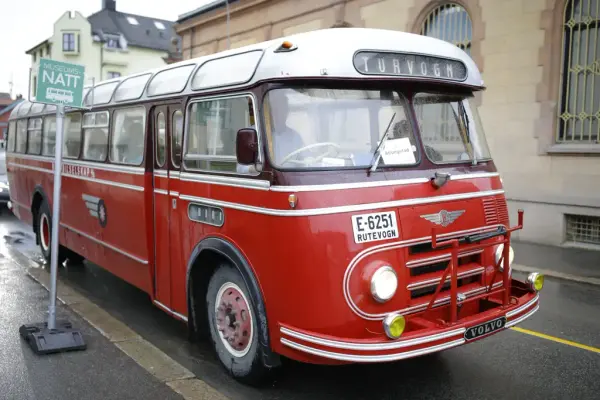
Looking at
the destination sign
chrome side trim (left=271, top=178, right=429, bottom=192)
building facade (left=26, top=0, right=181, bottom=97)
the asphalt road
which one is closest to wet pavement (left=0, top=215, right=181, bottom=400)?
the asphalt road

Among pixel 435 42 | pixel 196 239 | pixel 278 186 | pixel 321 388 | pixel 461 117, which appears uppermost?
pixel 435 42

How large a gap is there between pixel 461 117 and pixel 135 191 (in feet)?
11.0

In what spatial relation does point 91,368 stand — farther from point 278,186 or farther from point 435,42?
point 435,42

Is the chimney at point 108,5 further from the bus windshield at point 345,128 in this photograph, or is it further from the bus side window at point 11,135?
the bus windshield at point 345,128

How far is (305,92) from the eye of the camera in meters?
4.29

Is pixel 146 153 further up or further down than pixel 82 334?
further up

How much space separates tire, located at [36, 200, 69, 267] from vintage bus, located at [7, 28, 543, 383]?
4.30 meters

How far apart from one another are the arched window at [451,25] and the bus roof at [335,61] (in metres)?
8.54

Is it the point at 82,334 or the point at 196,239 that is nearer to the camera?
the point at 196,239

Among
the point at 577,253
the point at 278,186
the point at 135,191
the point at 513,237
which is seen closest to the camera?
the point at 278,186

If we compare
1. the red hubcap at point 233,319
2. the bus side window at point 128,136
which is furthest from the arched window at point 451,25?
the red hubcap at point 233,319

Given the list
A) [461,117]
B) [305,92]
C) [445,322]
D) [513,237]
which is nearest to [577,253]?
[513,237]

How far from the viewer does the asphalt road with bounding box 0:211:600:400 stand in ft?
15.2

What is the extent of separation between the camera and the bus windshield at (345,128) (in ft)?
14.0
